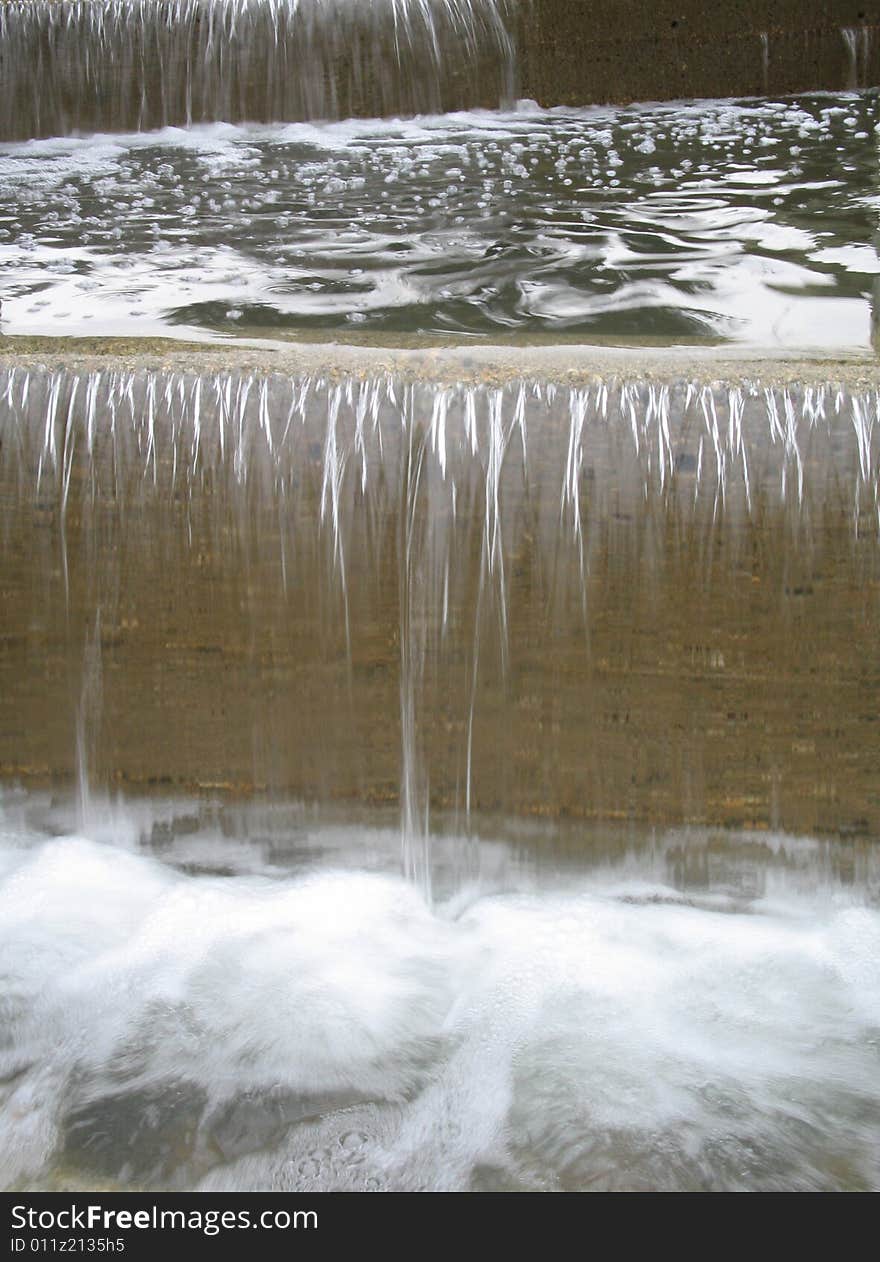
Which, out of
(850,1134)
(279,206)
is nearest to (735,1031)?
(850,1134)

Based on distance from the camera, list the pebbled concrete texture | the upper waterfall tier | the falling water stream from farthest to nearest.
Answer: the upper waterfall tier
the pebbled concrete texture
the falling water stream

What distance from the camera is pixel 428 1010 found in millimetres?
2227

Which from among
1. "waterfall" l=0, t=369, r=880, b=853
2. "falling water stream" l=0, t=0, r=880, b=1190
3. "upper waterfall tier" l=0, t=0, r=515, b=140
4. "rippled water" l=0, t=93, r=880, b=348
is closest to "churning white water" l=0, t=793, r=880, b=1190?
"falling water stream" l=0, t=0, r=880, b=1190

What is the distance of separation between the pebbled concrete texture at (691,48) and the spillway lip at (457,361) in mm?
3209

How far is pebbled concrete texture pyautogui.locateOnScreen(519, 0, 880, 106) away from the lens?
5004mm

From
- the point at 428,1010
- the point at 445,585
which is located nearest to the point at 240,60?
the point at 445,585

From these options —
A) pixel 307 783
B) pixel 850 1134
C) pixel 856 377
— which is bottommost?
pixel 850 1134

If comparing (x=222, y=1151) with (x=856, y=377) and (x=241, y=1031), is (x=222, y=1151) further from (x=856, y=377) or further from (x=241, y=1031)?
(x=856, y=377)

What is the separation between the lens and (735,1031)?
2160 millimetres

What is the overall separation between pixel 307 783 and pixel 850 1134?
130 centimetres

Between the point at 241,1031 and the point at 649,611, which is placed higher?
the point at 649,611

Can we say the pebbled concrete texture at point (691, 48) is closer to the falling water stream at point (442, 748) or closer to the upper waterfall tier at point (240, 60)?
the upper waterfall tier at point (240, 60)

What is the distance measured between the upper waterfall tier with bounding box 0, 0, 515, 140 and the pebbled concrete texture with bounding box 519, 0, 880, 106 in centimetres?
19

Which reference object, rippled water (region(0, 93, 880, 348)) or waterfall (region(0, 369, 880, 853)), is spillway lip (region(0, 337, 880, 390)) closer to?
waterfall (region(0, 369, 880, 853))
